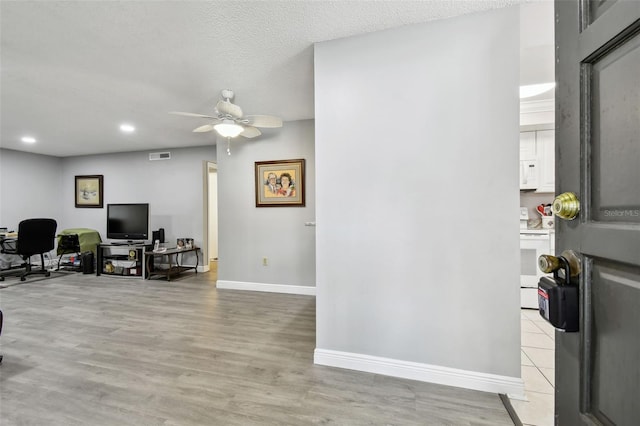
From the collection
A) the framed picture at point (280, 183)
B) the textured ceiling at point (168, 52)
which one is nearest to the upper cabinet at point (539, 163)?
the textured ceiling at point (168, 52)

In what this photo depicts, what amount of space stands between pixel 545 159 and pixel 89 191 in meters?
8.66

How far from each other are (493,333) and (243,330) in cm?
216

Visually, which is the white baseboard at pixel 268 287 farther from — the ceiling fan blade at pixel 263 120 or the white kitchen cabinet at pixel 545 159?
the white kitchen cabinet at pixel 545 159

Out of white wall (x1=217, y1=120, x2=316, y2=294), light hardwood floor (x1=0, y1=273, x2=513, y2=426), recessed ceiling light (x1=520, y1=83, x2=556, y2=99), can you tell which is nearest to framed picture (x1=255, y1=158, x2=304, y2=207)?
white wall (x1=217, y1=120, x2=316, y2=294)

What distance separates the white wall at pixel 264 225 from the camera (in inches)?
160

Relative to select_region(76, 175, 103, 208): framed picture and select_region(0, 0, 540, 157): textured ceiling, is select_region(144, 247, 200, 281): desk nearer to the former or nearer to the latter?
select_region(0, 0, 540, 157): textured ceiling

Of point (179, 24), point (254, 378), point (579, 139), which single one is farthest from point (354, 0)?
point (254, 378)

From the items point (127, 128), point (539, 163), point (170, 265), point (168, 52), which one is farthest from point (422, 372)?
point (127, 128)

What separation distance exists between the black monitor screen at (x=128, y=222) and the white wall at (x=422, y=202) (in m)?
4.61

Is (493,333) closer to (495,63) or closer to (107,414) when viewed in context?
(495,63)

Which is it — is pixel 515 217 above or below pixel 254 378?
above

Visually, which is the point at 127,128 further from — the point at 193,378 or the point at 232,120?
the point at 193,378

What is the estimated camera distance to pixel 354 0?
174 centimetres

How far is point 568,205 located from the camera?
67 centimetres
